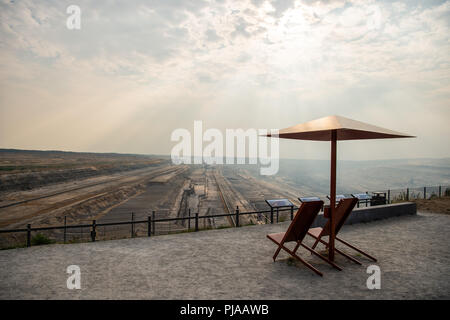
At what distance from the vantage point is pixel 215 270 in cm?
431

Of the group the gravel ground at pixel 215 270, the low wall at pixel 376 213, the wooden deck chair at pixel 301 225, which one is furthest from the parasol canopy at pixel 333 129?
the low wall at pixel 376 213

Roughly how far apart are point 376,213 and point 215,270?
690cm

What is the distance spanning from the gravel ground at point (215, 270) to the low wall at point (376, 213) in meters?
1.24

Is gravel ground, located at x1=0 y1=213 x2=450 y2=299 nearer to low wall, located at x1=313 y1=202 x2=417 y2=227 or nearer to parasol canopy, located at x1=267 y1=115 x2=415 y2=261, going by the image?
parasol canopy, located at x1=267 y1=115 x2=415 y2=261

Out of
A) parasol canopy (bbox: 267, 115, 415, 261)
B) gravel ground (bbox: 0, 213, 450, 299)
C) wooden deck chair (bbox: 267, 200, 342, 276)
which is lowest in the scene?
gravel ground (bbox: 0, 213, 450, 299)

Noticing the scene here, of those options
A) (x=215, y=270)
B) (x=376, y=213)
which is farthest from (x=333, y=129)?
(x=376, y=213)

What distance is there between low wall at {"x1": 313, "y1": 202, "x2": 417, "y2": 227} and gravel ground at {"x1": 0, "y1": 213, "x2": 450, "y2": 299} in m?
1.24

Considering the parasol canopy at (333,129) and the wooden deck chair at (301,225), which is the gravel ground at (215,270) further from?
the parasol canopy at (333,129)

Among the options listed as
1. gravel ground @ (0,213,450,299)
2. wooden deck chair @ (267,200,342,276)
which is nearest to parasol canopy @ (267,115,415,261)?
wooden deck chair @ (267,200,342,276)

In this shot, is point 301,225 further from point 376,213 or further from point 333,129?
point 376,213

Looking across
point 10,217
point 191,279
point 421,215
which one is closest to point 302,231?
point 191,279

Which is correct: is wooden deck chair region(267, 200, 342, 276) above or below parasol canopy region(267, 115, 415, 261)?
below

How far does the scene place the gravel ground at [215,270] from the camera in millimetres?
3533

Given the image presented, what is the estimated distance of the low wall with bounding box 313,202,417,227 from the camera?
7800mm
